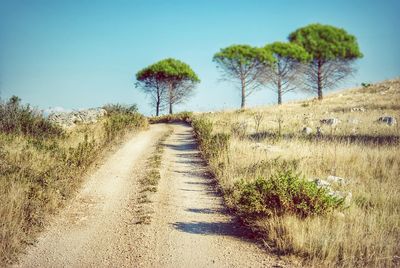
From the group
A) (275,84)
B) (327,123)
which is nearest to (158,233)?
(327,123)

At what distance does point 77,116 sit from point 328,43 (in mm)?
29536

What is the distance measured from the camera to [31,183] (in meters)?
7.51

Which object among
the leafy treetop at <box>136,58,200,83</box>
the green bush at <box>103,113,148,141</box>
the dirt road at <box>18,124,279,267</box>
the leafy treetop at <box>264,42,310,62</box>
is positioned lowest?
the dirt road at <box>18,124,279,267</box>

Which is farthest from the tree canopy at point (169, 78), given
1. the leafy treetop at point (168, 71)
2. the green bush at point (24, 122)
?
the green bush at point (24, 122)

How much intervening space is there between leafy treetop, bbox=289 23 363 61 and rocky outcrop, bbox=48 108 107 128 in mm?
26572

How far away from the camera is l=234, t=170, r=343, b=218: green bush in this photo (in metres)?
5.99

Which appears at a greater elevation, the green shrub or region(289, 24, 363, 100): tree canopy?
region(289, 24, 363, 100): tree canopy

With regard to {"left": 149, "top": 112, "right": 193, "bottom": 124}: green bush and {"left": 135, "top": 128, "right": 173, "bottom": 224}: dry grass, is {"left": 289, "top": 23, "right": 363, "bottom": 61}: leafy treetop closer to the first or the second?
{"left": 149, "top": 112, "right": 193, "bottom": 124}: green bush

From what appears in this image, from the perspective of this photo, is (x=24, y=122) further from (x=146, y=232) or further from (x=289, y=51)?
(x=289, y=51)

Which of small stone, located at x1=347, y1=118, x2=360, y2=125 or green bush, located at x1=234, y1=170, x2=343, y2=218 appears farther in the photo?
small stone, located at x1=347, y1=118, x2=360, y2=125

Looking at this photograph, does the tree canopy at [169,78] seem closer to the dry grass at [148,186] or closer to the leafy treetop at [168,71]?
the leafy treetop at [168,71]

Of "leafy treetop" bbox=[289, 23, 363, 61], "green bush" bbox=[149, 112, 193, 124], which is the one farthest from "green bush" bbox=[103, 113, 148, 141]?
"leafy treetop" bbox=[289, 23, 363, 61]

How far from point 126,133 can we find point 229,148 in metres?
7.53

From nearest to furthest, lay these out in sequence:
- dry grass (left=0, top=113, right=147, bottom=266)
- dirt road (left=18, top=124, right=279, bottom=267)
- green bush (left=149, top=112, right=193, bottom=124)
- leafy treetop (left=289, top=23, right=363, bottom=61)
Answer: dirt road (left=18, top=124, right=279, bottom=267) → dry grass (left=0, top=113, right=147, bottom=266) → green bush (left=149, top=112, right=193, bottom=124) → leafy treetop (left=289, top=23, right=363, bottom=61)
